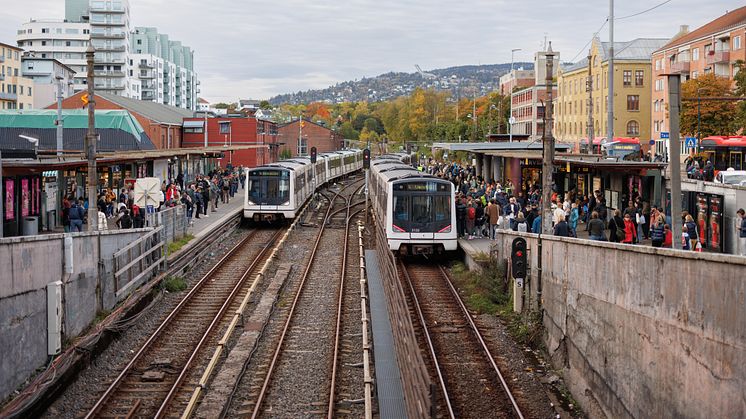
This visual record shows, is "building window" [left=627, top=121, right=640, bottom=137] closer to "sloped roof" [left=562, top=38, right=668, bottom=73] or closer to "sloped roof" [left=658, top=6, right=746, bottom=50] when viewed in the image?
"sloped roof" [left=562, top=38, right=668, bottom=73]

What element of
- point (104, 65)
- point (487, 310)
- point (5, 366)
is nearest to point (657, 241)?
point (487, 310)

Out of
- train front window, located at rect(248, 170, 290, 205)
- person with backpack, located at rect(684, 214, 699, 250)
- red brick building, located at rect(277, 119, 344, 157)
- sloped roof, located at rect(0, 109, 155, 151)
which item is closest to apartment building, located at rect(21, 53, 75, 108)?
red brick building, located at rect(277, 119, 344, 157)

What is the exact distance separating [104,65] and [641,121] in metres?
67.1

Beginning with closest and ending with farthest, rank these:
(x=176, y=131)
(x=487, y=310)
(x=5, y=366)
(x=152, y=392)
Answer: (x=5, y=366) < (x=152, y=392) < (x=487, y=310) < (x=176, y=131)

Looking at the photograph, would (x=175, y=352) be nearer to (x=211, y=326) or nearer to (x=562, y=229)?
(x=211, y=326)

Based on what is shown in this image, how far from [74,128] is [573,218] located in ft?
109

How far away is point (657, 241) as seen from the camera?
18.0m

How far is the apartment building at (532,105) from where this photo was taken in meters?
100

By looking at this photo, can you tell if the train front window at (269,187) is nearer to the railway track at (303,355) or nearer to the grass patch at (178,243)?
the grass patch at (178,243)

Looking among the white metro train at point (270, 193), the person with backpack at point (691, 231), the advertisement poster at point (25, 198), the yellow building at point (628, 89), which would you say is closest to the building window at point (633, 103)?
the yellow building at point (628, 89)

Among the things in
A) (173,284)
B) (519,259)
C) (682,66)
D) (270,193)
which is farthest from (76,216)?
(682,66)

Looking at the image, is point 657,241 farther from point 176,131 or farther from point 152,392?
point 176,131

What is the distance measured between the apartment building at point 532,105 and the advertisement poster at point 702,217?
7664cm

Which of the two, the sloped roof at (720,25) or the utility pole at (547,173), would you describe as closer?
the utility pole at (547,173)
